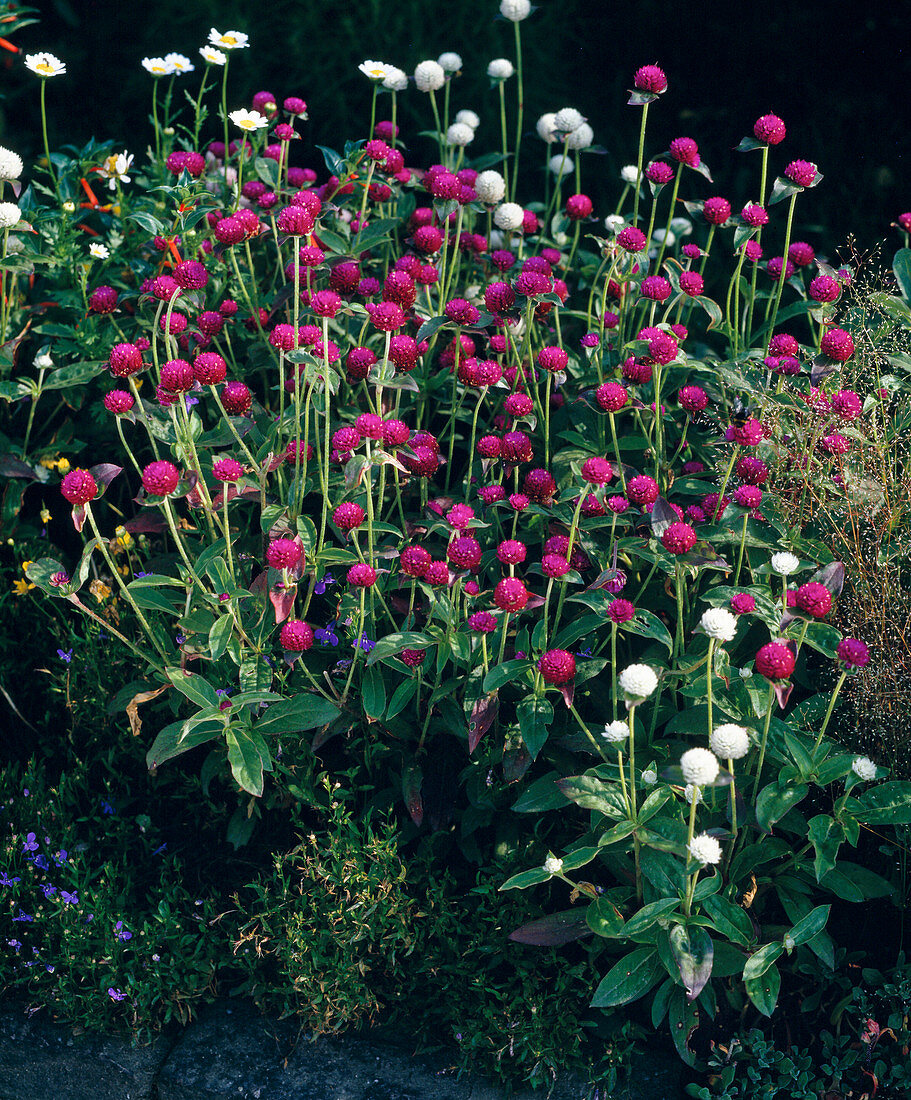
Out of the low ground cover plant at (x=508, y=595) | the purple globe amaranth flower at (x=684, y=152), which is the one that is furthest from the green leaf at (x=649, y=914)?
the purple globe amaranth flower at (x=684, y=152)

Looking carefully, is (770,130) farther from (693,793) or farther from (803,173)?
(693,793)

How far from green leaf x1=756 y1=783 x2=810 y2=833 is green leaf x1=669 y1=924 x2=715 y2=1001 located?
0.23 meters

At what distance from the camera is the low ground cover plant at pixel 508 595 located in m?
2.06

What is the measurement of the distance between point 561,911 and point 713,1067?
418mm

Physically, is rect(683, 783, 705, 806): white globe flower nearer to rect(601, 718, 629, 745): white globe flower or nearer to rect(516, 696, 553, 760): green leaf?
rect(601, 718, 629, 745): white globe flower

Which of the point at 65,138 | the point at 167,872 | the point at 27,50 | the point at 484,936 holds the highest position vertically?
the point at 27,50

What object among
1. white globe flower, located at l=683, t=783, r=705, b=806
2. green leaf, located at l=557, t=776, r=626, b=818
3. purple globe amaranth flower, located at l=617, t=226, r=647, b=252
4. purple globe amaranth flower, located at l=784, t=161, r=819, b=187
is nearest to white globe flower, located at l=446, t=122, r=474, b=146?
purple globe amaranth flower, located at l=617, t=226, r=647, b=252

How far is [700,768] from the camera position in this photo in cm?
173

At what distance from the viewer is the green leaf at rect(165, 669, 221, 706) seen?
84.6 inches

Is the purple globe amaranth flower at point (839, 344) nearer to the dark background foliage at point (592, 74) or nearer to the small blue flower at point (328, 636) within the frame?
the small blue flower at point (328, 636)

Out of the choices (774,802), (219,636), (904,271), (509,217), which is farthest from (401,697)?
(904,271)

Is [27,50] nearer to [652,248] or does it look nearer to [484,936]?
[652,248]

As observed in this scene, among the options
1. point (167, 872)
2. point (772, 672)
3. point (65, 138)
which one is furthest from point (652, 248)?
point (65, 138)

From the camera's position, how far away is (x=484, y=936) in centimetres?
225
